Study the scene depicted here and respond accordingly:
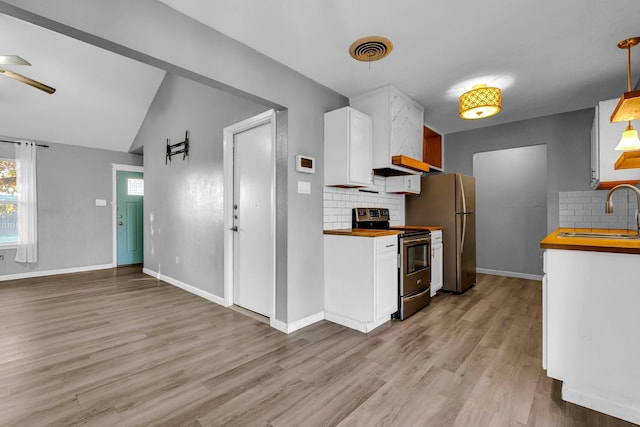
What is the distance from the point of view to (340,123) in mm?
3010

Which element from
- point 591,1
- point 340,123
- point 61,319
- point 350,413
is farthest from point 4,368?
point 591,1

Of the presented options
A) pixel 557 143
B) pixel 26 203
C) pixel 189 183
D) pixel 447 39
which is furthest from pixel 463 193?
pixel 26 203

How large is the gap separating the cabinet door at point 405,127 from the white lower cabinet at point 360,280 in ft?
3.63

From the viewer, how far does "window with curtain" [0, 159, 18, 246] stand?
4.94 metres

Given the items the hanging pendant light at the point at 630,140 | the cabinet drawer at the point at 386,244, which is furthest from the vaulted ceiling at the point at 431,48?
the cabinet drawer at the point at 386,244

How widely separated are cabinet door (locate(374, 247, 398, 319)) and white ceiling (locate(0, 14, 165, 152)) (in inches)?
197

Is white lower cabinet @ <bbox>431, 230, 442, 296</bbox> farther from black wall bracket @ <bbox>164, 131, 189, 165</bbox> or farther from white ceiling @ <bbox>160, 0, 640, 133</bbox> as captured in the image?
black wall bracket @ <bbox>164, 131, 189, 165</bbox>

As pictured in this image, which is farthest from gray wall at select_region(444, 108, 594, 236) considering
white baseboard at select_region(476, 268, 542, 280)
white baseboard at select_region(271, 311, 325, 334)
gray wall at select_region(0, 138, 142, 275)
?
gray wall at select_region(0, 138, 142, 275)

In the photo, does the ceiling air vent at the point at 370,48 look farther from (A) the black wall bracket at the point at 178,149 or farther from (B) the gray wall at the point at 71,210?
(B) the gray wall at the point at 71,210

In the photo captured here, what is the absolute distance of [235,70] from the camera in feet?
7.50

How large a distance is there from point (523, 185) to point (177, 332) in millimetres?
5632

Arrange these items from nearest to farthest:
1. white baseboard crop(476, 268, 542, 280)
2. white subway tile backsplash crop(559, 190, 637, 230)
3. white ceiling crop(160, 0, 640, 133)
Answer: white ceiling crop(160, 0, 640, 133), white subway tile backsplash crop(559, 190, 637, 230), white baseboard crop(476, 268, 542, 280)

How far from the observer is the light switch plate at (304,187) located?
2873mm

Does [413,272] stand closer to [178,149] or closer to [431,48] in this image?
[431,48]
